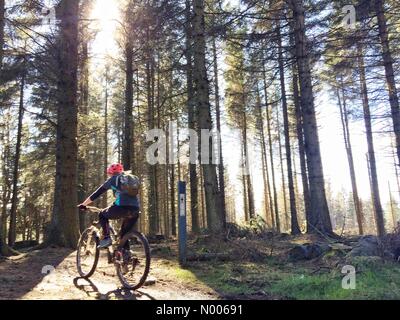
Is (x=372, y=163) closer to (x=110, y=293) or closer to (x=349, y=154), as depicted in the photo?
(x=349, y=154)

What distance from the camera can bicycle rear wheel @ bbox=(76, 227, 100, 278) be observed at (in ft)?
22.7

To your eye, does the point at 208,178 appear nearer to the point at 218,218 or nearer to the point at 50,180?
the point at 218,218

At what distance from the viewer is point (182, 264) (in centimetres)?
830

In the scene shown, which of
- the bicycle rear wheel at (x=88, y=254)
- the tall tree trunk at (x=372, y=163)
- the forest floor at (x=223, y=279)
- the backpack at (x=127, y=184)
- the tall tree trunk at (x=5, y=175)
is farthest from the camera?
the tall tree trunk at (x=5, y=175)

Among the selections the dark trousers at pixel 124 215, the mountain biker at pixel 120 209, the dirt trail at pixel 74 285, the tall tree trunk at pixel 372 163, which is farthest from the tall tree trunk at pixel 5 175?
the dark trousers at pixel 124 215

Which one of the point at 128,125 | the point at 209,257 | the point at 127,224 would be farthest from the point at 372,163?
the point at 127,224

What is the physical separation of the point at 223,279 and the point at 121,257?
5.92ft

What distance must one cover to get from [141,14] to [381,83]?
10362 millimetres

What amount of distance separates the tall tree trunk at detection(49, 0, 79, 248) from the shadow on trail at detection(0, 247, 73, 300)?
73 cm

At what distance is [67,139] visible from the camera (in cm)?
1159

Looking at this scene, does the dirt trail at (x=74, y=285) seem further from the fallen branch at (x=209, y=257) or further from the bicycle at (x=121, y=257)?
the fallen branch at (x=209, y=257)

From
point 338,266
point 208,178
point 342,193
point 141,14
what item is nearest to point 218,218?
point 208,178

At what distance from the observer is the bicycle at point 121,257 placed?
5.97 meters

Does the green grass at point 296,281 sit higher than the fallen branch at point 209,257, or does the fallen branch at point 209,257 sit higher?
the fallen branch at point 209,257
